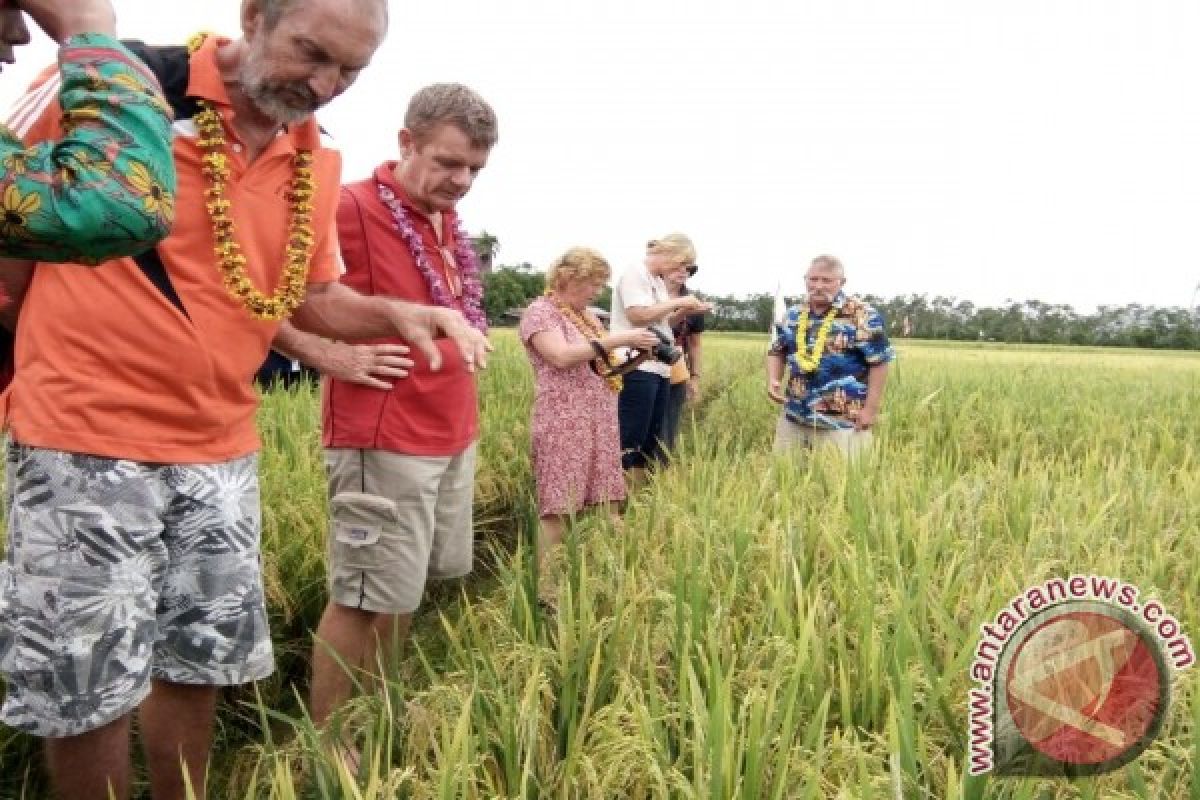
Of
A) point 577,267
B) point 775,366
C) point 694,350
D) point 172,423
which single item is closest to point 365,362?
point 172,423

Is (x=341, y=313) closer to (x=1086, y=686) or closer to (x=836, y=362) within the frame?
(x=1086, y=686)

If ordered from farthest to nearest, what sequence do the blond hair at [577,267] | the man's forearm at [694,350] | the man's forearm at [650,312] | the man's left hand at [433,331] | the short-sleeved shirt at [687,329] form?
the man's forearm at [694,350], the short-sleeved shirt at [687,329], the man's forearm at [650,312], the blond hair at [577,267], the man's left hand at [433,331]

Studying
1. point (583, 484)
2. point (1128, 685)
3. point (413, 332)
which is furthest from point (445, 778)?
point (583, 484)

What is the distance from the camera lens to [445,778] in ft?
3.35

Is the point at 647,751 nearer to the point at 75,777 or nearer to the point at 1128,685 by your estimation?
the point at 1128,685

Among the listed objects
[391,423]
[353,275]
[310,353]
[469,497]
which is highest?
[353,275]

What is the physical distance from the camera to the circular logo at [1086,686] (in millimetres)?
1178

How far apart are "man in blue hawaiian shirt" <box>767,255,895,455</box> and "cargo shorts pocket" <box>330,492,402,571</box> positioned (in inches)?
96.8

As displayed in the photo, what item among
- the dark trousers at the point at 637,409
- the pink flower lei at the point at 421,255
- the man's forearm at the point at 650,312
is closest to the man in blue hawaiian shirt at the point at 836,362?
the dark trousers at the point at 637,409

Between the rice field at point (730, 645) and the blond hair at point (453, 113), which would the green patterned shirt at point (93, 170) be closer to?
the rice field at point (730, 645)

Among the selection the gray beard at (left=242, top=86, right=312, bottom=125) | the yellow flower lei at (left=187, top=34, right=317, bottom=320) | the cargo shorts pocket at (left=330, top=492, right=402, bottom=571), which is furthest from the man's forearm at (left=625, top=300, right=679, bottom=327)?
the gray beard at (left=242, top=86, right=312, bottom=125)

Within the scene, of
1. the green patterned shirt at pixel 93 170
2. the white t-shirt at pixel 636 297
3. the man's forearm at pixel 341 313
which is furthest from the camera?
the white t-shirt at pixel 636 297

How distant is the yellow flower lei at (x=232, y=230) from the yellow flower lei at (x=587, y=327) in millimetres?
1658

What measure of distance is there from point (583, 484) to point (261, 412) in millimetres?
1881
